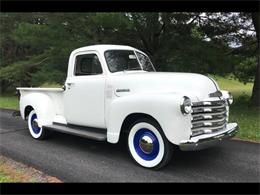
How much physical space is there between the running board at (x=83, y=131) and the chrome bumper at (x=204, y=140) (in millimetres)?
1638

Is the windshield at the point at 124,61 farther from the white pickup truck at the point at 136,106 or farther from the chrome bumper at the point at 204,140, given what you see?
the chrome bumper at the point at 204,140

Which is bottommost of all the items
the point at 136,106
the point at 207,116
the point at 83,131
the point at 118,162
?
the point at 118,162

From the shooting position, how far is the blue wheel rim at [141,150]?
16.6 ft

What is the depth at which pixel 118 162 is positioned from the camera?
5.49 metres

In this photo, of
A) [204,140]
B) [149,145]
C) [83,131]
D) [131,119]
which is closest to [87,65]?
[83,131]

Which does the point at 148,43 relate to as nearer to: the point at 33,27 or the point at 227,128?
the point at 33,27

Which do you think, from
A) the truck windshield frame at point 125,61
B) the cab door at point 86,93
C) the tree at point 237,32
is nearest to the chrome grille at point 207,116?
the cab door at point 86,93

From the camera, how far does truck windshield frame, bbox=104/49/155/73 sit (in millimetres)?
6227

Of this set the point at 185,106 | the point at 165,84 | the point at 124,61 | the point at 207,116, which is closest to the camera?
the point at 185,106

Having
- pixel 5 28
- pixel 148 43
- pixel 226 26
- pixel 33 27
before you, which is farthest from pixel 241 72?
pixel 5 28

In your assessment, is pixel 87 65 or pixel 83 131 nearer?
pixel 83 131

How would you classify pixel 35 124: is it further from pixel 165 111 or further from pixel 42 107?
pixel 165 111

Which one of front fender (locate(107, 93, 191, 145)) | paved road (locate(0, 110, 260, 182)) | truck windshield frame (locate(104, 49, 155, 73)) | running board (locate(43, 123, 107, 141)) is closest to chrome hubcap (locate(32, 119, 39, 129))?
paved road (locate(0, 110, 260, 182))

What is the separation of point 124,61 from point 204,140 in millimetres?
2492
